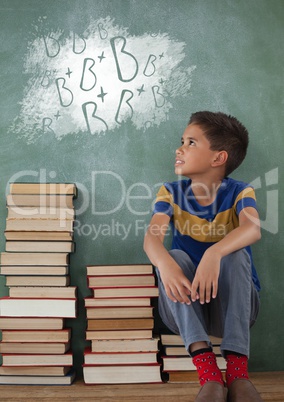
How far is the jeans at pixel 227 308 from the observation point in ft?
5.11

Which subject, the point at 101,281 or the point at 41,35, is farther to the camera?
the point at 41,35

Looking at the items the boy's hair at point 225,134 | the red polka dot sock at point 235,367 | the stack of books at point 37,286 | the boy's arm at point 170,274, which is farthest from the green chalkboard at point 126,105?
the red polka dot sock at point 235,367

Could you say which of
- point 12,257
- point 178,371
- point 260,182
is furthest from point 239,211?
point 12,257

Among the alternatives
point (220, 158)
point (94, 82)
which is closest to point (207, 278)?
point (220, 158)

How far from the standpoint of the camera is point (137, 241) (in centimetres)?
229

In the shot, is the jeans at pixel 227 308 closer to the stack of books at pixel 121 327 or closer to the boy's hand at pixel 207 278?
the boy's hand at pixel 207 278

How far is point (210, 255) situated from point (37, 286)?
0.80 meters

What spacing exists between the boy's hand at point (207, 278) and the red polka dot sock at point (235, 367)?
19 cm

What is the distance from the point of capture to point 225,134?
6.51 feet

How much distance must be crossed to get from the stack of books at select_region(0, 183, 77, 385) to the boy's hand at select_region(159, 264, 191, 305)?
0.54 meters

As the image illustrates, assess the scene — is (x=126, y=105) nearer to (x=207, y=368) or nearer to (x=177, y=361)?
(x=177, y=361)

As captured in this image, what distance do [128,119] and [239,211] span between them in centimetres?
74

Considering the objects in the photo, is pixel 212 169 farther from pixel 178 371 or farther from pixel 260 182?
pixel 178 371

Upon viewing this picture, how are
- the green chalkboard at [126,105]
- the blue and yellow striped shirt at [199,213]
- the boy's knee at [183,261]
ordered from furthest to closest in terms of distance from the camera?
1. the green chalkboard at [126,105]
2. the blue and yellow striped shirt at [199,213]
3. the boy's knee at [183,261]
